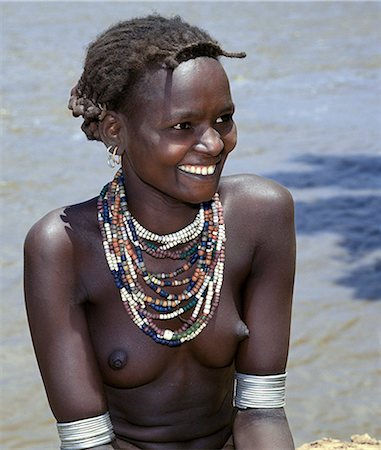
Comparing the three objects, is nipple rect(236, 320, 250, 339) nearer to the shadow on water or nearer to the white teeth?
the white teeth

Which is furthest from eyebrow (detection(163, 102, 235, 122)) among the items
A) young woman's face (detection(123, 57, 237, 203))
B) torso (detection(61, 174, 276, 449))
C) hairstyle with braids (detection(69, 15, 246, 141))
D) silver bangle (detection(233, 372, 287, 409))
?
silver bangle (detection(233, 372, 287, 409))

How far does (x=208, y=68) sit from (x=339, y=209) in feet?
17.6

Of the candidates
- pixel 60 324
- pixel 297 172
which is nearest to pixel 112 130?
pixel 60 324

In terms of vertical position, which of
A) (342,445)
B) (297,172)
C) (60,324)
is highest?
(60,324)

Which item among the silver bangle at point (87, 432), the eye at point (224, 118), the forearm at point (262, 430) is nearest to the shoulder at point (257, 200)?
the eye at point (224, 118)

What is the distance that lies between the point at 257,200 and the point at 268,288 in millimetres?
222

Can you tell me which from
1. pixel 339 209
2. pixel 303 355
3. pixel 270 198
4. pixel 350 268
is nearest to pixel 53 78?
pixel 339 209

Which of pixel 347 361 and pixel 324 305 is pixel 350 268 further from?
pixel 347 361

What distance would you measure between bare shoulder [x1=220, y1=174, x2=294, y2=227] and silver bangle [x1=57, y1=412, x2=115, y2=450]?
0.61m

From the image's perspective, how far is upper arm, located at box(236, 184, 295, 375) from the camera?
8.53 ft

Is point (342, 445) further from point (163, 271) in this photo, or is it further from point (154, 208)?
point (154, 208)

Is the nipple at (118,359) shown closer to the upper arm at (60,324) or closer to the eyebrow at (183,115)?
the upper arm at (60,324)

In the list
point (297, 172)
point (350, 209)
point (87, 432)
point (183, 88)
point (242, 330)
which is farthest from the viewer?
point (297, 172)

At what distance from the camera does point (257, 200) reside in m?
2.61
